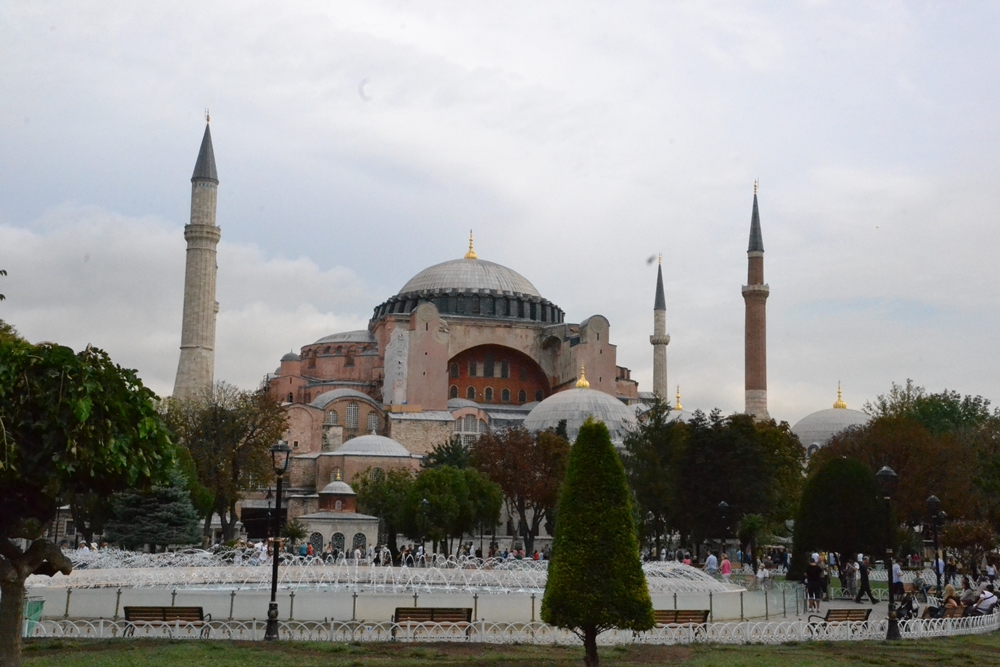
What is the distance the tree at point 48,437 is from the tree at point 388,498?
75.5ft

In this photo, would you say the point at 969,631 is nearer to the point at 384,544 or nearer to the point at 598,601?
the point at 598,601

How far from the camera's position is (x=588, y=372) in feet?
163

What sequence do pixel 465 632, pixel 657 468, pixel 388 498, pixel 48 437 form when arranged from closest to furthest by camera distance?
pixel 48 437 < pixel 465 632 < pixel 657 468 < pixel 388 498

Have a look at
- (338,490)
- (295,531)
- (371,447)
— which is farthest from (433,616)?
(371,447)

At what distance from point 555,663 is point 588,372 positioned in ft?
128

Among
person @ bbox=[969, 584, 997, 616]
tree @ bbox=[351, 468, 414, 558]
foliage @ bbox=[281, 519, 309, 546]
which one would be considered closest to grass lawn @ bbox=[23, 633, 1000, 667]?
person @ bbox=[969, 584, 997, 616]

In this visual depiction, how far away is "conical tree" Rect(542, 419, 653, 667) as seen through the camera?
10.1 meters

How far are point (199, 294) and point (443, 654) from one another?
31.7 metres

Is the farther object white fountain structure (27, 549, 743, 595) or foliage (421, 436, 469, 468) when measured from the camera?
foliage (421, 436, 469, 468)

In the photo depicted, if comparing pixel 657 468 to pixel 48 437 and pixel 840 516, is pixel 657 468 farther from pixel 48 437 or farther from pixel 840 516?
pixel 48 437

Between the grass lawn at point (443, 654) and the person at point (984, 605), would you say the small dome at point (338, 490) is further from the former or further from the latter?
the grass lawn at point (443, 654)

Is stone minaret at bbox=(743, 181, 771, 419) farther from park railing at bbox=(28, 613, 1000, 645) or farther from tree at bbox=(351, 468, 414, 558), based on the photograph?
park railing at bbox=(28, 613, 1000, 645)

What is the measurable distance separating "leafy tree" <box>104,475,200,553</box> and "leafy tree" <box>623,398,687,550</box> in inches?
427

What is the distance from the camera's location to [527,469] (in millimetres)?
35781
